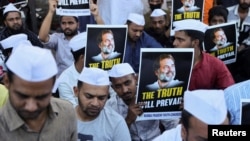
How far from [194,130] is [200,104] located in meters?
0.14

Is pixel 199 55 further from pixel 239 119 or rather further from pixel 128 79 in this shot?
pixel 239 119

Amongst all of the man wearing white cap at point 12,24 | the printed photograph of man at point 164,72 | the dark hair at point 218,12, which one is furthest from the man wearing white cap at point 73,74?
the dark hair at point 218,12

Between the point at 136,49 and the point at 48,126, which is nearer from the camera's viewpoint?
the point at 48,126

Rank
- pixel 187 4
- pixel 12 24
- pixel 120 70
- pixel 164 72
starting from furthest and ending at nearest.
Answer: pixel 12 24
pixel 187 4
pixel 120 70
pixel 164 72

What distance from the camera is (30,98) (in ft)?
7.75

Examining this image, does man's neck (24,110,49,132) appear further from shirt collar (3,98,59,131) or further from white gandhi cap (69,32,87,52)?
white gandhi cap (69,32,87,52)

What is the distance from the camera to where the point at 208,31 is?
17.0 feet

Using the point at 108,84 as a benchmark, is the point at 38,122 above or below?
above

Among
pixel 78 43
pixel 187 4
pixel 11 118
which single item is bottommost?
pixel 78 43

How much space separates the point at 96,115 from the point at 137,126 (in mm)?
690

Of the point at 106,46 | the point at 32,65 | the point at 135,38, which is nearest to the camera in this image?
the point at 32,65

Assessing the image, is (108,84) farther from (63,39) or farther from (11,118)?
(63,39)

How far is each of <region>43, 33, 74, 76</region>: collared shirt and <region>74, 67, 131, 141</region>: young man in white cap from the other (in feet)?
6.19

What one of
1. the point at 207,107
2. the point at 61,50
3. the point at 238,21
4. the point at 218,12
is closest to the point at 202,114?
the point at 207,107
